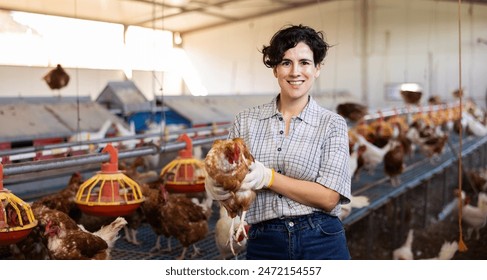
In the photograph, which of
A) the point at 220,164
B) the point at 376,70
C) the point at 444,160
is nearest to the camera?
the point at 220,164

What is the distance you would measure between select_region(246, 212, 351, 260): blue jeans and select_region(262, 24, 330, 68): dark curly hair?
368 millimetres

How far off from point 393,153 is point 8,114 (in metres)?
3.18

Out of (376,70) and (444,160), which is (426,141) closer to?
(444,160)

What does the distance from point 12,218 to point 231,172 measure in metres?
0.79

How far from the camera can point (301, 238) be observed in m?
1.23

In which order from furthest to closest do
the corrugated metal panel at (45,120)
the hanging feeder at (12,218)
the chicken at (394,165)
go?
the chicken at (394,165) < the corrugated metal panel at (45,120) < the hanging feeder at (12,218)

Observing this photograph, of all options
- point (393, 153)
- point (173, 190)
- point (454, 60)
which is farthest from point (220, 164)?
point (454, 60)

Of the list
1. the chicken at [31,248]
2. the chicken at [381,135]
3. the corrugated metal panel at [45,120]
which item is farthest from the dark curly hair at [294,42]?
the chicken at [381,135]

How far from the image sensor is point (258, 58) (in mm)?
10344

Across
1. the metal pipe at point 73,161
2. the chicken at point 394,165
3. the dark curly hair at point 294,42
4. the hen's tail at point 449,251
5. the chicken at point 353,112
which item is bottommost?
the hen's tail at point 449,251

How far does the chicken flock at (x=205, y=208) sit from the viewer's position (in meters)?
1.16

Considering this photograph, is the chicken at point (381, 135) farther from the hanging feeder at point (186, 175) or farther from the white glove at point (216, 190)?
the white glove at point (216, 190)

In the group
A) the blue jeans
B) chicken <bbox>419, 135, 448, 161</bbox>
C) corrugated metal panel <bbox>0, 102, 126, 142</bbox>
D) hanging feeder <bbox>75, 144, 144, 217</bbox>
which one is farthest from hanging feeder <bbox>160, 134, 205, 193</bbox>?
chicken <bbox>419, 135, 448, 161</bbox>

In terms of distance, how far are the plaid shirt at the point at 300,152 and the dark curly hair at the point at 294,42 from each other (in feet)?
0.38
